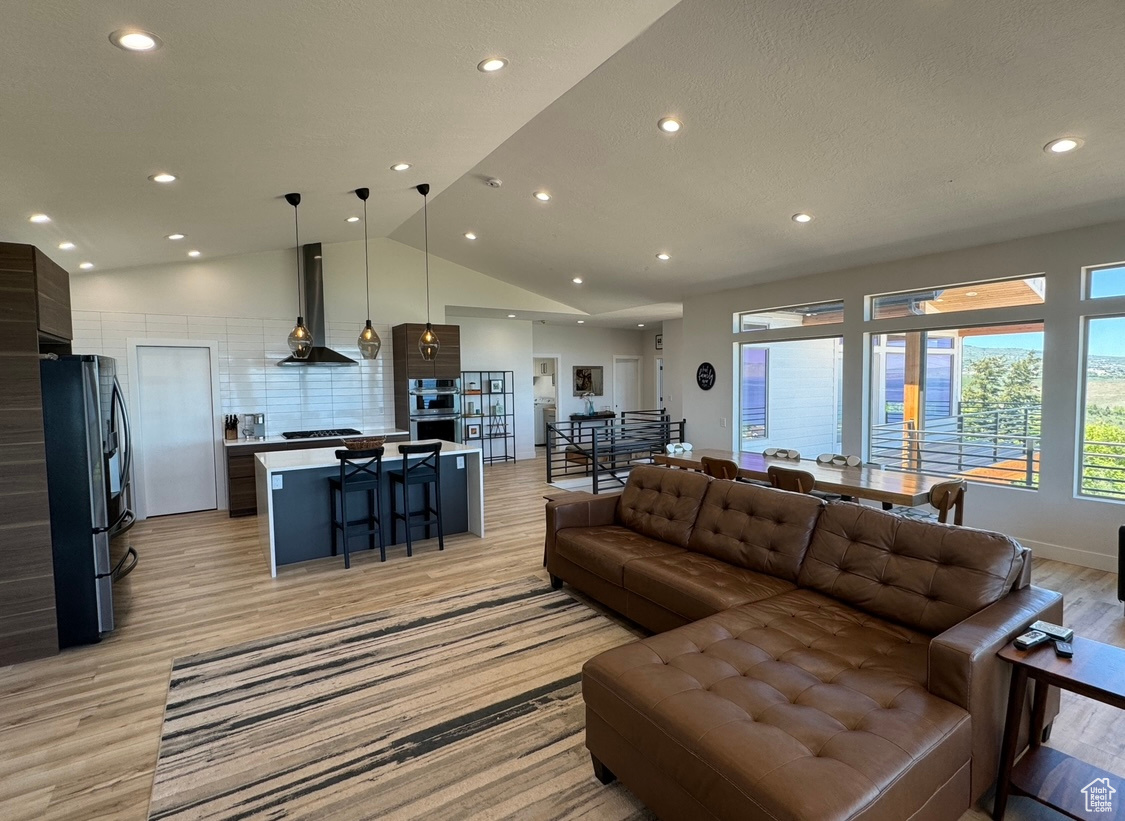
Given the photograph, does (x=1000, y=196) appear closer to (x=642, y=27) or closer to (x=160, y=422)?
(x=642, y=27)

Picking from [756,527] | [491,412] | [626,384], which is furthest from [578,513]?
[626,384]

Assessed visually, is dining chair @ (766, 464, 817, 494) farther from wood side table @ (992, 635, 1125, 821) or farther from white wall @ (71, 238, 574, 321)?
white wall @ (71, 238, 574, 321)

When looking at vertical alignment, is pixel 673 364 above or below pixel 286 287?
below

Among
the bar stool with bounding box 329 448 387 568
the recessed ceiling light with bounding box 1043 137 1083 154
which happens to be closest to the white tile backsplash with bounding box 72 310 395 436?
the bar stool with bounding box 329 448 387 568

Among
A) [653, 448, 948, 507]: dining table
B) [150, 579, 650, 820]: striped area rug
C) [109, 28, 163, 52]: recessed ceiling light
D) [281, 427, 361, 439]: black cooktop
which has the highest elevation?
[109, 28, 163, 52]: recessed ceiling light

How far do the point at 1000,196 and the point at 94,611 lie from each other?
6764 millimetres

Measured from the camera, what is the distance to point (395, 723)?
2.53m

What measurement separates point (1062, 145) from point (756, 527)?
9.91ft

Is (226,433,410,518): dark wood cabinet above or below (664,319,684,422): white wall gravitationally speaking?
below

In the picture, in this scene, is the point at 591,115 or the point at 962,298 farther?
the point at 962,298

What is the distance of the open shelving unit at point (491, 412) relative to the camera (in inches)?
384

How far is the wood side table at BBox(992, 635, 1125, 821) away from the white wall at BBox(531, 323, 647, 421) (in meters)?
10.1

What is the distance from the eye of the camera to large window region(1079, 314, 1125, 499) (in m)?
4.39

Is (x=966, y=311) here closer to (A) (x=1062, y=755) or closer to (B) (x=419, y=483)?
(A) (x=1062, y=755)
